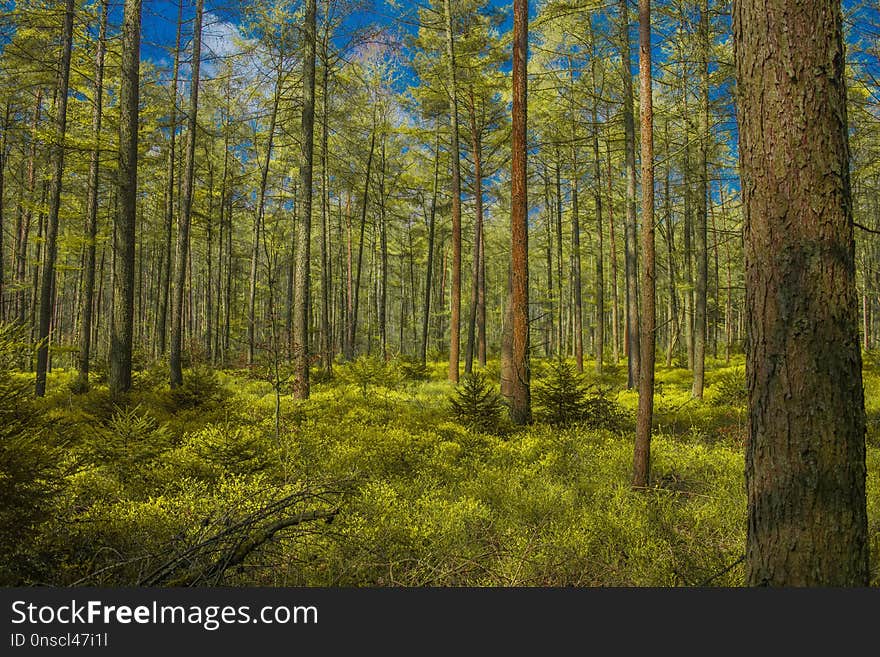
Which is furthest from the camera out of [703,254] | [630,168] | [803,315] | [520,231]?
[703,254]

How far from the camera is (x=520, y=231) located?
903 centimetres

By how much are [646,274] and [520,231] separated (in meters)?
3.60

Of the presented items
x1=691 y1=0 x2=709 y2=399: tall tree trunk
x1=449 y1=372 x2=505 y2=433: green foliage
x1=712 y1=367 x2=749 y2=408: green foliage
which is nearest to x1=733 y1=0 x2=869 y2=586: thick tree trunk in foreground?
x1=449 y1=372 x2=505 y2=433: green foliage

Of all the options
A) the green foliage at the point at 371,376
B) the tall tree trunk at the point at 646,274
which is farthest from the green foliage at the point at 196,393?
the tall tree trunk at the point at 646,274

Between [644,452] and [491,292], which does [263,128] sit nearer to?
[644,452]

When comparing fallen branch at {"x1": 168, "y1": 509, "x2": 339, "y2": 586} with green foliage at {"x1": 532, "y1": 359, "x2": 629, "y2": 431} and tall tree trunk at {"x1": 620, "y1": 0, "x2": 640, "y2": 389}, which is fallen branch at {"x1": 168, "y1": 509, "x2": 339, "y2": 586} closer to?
green foliage at {"x1": 532, "y1": 359, "x2": 629, "y2": 431}

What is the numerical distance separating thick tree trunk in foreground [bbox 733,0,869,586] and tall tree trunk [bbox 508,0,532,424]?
656 centimetres

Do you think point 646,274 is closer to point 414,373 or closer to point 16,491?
point 16,491

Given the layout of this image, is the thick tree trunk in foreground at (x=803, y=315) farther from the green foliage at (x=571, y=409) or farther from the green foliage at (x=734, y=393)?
the green foliage at (x=734, y=393)

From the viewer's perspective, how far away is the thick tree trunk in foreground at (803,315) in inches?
85.4

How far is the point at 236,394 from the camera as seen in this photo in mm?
11367

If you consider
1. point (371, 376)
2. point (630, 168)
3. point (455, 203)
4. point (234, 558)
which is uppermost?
point (630, 168)

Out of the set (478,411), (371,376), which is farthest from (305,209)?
(478,411)

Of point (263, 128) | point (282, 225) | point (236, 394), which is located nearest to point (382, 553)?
point (236, 394)
